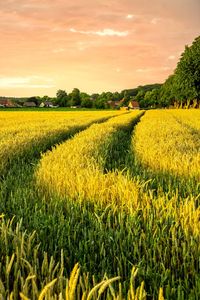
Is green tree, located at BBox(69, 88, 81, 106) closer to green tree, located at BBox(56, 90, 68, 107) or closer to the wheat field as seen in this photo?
green tree, located at BBox(56, 90, 68, 107)

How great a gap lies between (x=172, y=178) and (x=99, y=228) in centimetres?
259

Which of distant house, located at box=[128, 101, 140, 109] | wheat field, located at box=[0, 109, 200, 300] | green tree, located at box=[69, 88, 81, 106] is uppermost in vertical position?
green tree, located at box=[69, 88, 81, 106]

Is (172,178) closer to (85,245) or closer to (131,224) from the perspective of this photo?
(131,224)

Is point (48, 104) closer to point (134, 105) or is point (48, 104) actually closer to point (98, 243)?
point (134, 105)

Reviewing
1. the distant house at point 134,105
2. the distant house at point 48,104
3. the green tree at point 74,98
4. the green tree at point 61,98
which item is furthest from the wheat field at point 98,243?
the distant house at point 134,105

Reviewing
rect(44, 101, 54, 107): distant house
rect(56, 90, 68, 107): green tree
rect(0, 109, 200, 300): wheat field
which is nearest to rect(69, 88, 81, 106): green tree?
rect(56, 90, 68, 107): green tree

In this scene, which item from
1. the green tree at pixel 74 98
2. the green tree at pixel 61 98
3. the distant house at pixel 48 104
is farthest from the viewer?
the distant house at pixel 48 104

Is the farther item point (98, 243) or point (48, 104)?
point (48, 104)

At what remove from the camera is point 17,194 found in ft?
14.4

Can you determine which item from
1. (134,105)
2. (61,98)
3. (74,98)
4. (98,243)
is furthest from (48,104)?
(98,243)

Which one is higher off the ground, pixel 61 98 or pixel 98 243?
pixel 61 98

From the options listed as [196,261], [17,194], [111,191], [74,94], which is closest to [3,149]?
[17,194]

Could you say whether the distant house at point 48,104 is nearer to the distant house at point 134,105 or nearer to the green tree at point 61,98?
the green tree at point 61,98

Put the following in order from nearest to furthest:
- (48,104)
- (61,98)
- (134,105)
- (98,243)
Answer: (98,243) < (61,98) < (48,104) < (134,105)
